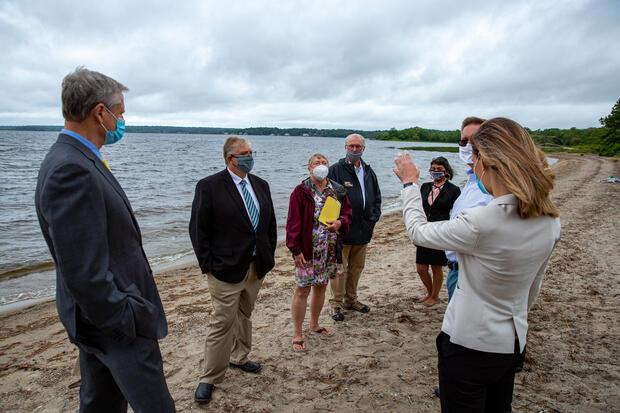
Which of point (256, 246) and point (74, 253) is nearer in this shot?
point (74, 253)

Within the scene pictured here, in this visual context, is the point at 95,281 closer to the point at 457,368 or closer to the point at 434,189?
the point at 457,368

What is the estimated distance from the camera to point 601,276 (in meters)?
5.91

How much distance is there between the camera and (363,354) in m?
4.04

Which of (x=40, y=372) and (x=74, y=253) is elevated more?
Result: (x=74, y=253)

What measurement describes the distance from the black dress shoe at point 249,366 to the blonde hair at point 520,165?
10.3ft

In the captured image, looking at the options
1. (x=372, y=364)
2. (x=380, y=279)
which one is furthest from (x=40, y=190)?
(x=380, y=279)

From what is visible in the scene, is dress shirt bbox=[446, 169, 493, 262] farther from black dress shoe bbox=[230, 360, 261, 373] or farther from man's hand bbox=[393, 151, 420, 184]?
black dress shoe bbox=[230, 360, 261, 373]

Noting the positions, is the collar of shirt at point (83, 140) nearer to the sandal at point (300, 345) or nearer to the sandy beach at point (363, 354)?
the sandy beach at point (363, 354)

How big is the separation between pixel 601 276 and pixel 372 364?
4.80 metres

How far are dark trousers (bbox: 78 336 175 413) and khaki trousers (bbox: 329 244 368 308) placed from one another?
328cm

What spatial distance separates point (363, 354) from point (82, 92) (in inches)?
145

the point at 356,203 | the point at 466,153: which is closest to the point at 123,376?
the point at 466,153

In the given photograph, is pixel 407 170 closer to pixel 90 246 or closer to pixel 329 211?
pixel 90 246

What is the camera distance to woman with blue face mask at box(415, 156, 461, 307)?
197 inches
